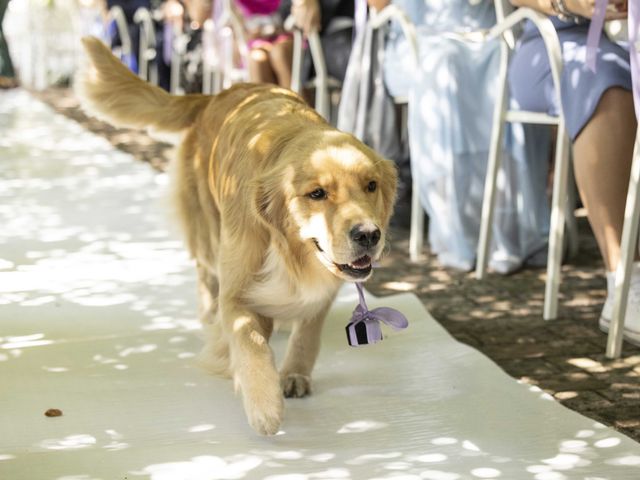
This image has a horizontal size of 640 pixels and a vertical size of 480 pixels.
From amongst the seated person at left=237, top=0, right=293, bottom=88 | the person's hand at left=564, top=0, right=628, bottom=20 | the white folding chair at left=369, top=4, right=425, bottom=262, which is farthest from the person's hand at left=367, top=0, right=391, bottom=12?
the person's hand at left=564, top=0, right=628, bottom=20

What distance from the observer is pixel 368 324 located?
10.1 feet

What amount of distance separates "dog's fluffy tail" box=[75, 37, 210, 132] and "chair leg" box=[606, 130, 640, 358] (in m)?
1.65

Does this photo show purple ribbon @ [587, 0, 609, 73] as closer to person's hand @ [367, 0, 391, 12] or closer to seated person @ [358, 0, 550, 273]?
seated person @ [358, 0, 550, 273]

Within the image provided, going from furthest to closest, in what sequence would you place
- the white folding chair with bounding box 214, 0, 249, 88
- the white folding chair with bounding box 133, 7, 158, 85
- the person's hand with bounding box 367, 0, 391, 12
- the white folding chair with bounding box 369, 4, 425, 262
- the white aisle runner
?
the white folding chair with bounding box 133, 7, 158, 85, the white folding chair with bounding box 214, 0, 249, 88, the person's hand with bounding box 367, 0, 391, 12, the white folding chair with bounding box 369, 4, 425, 262, the white aisle runner

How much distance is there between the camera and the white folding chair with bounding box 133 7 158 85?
41.0ft

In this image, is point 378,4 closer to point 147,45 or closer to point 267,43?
point 267,43

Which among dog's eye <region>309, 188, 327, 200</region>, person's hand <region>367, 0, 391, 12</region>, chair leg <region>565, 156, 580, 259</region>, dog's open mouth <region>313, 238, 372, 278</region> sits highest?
person's hand <region>367, 0, 391, 12</region>

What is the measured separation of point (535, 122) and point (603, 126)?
0.72m

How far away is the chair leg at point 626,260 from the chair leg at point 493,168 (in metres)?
1.12

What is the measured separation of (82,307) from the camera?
13.9 feet

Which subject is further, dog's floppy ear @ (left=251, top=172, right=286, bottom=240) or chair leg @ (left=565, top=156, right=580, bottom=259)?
chair leg @ (left=565, top=156, right=580, bottom=259)

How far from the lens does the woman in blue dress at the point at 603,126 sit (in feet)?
12.3

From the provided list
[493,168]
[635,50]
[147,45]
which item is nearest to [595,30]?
[635,50]

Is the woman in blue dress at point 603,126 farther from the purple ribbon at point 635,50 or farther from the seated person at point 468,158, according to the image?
the seated person at point 468,158
